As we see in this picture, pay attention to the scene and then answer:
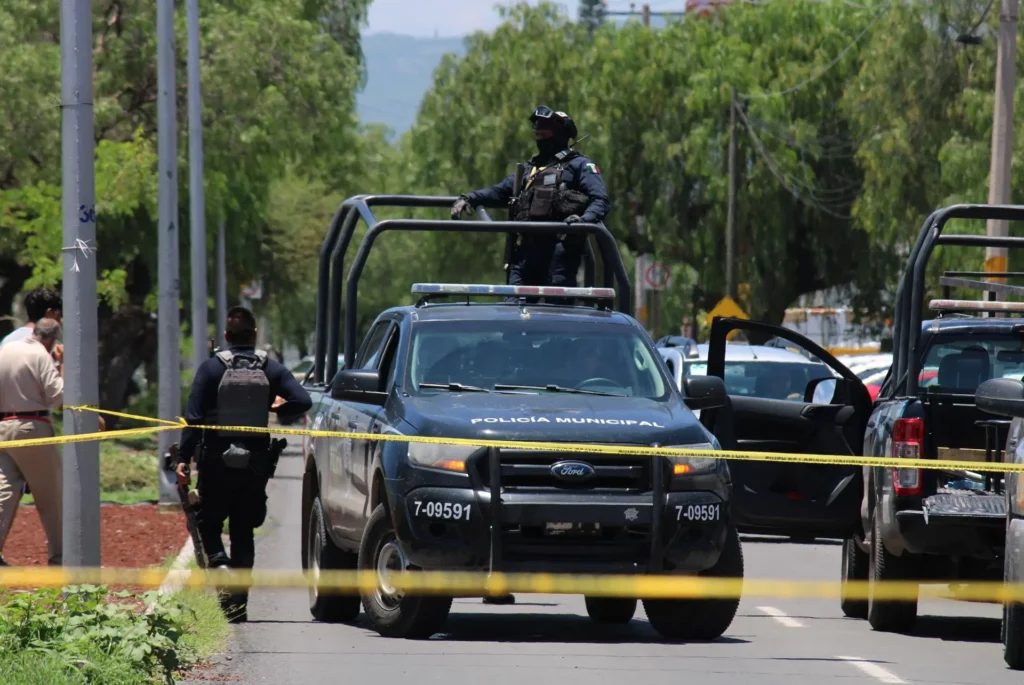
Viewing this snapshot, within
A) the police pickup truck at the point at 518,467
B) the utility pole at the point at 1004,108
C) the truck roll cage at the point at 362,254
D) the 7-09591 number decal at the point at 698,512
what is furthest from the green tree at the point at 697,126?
the 7-09591 number decal at the point at 698,512

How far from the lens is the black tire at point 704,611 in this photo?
34.6 feet

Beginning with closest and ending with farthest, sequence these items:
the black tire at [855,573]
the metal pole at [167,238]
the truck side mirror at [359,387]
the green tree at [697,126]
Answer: the truck side mirror at [359,387]
the black tire at [855,573]
the metal pole at [167,238]
the green tree at [697,126]

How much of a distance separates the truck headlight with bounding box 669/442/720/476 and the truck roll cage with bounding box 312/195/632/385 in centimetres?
217

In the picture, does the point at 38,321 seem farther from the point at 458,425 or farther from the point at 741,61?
the point at 741,61

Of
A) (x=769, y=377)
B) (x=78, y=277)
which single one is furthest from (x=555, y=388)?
(x=769, y=377)

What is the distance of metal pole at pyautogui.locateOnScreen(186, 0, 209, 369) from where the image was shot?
81.7ft

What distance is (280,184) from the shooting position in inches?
2046

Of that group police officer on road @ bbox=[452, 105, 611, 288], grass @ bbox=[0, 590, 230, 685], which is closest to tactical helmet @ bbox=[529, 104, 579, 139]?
police officer on road @ bbox=[452, 105, 611, 288]

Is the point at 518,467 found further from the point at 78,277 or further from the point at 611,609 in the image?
the point at 78,277

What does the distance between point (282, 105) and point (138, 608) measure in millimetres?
22676

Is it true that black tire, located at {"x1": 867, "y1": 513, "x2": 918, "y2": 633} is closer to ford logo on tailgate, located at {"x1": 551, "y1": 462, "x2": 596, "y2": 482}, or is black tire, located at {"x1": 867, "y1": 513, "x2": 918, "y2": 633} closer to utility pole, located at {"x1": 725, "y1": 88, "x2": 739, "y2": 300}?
ford logo on tailgate, located at {"x1": 551, "y1": 462, "x2": 596, "y2": 482}

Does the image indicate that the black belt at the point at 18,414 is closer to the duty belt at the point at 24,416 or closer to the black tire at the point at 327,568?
the duty belt at the point at 24,416

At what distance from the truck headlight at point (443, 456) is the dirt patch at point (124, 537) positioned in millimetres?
3790

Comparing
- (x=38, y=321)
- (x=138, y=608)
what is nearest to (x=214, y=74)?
(x=38, y=321)
